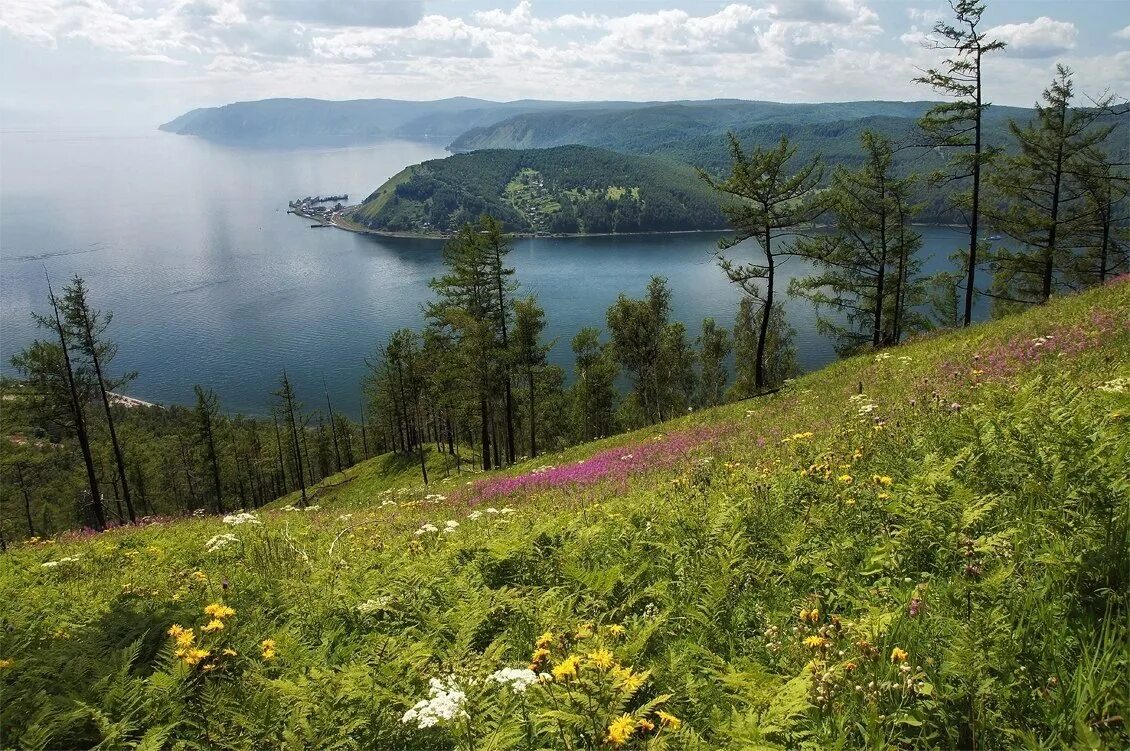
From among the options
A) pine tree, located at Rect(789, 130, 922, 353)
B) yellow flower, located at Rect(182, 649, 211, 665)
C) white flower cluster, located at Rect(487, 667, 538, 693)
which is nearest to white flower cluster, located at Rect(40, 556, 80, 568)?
yellow flower, located at Rect(182, 649, 211, 665)

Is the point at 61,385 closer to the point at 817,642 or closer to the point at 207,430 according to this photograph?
the point at 207,430

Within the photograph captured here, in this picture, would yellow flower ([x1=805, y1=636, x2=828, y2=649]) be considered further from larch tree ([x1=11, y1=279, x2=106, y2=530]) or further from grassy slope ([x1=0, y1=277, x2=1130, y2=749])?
larch tree ([x1=11, y1=279, x2=106, y2=530])

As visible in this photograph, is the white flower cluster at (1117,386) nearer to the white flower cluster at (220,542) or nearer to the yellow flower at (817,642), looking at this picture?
the yellow flower at (817,642)

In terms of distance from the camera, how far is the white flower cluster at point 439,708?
3100 millimetres

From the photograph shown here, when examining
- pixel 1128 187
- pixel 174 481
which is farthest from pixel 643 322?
pixel 174 481

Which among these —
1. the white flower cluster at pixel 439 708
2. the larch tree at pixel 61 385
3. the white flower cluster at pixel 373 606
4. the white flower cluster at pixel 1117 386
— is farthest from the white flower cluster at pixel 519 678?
the larch tree at pixel 61 385

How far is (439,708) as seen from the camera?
3.16m

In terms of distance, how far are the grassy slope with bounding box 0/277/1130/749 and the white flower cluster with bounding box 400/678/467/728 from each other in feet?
0.31

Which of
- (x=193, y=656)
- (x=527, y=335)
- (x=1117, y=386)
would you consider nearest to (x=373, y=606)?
(x=193, y=656)

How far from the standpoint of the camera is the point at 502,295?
109ft

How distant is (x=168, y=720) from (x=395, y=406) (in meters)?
62.3

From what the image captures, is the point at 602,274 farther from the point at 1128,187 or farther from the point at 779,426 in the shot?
the point at 779,426

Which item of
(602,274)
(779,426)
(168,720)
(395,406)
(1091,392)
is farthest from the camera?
(602,274)

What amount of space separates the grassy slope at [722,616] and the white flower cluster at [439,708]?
94 millimetres
